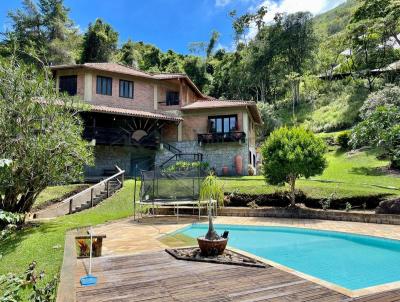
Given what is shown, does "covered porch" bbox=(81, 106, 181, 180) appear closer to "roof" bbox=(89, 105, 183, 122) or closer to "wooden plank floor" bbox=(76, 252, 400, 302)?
"roof" bbox=(89, 105, 183, 122)

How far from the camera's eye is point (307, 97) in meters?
46.1

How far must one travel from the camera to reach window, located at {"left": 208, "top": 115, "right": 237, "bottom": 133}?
26.6m

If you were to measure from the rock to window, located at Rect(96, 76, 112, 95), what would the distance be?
66.7 ft

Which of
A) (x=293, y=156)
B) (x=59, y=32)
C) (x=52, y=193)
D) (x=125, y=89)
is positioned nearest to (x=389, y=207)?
(x=293, y=156)

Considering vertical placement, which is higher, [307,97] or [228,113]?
[307,97]

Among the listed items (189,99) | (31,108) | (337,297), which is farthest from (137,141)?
(337,297)

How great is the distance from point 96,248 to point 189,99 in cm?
2455

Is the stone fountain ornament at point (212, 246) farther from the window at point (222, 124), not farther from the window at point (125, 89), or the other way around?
the window at point (125, 89)

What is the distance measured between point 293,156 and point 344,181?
7.23 meters

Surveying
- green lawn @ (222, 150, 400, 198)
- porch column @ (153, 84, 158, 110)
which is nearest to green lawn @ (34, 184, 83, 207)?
green lawn @ (222, 150, 400, 198)

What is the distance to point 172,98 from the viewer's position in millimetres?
29453

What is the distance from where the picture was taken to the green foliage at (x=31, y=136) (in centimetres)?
1005

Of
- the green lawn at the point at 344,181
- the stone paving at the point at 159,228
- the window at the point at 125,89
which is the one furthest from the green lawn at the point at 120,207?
the window at the point at 125,89

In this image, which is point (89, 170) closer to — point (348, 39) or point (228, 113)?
point (228, 113)
